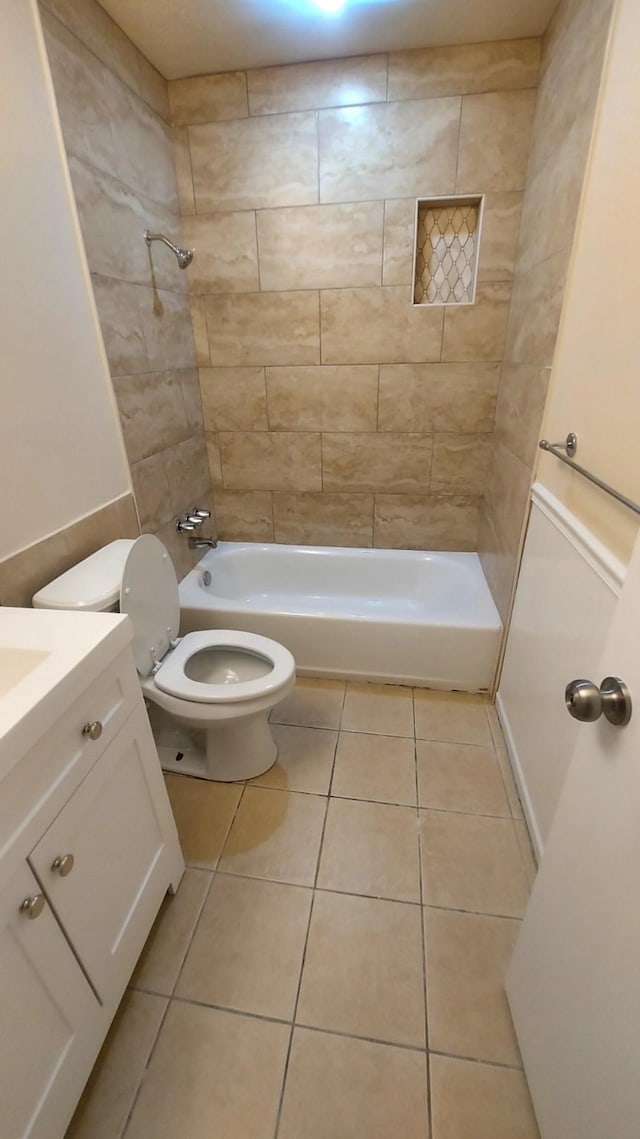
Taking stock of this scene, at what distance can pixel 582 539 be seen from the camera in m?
1.09

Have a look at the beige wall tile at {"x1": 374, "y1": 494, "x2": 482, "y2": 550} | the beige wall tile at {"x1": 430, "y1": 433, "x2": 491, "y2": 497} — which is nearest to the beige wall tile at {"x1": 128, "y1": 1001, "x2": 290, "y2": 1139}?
the beige wall tile at {"x1": 374, "y1": 494, "x2": 482, "y2": 550}

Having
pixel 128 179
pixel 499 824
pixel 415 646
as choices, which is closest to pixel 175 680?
pixel 415 646

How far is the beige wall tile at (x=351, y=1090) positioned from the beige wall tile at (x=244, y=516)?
76.9 inches

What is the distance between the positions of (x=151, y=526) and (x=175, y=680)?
0.70 metres

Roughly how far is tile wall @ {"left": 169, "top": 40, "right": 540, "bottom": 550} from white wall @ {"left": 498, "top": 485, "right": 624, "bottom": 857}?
0.89m

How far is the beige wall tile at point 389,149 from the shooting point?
5.65 feet

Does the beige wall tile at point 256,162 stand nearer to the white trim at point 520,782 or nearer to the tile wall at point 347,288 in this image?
the tile wall at point 347,288

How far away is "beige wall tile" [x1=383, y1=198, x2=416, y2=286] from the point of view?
184cm

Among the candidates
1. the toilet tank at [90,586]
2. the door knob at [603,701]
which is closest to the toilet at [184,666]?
the toilet tank at [90,586]

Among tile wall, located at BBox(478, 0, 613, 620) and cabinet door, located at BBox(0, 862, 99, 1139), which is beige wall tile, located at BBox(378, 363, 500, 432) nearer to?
tile wall, located at BBox(478, 0, 613, 620)

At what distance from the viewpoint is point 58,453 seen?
133 cm

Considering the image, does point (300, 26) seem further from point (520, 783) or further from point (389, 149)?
point (520, 783)

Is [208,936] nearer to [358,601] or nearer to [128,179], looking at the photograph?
[358,601]

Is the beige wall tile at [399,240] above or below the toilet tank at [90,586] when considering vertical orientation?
above
